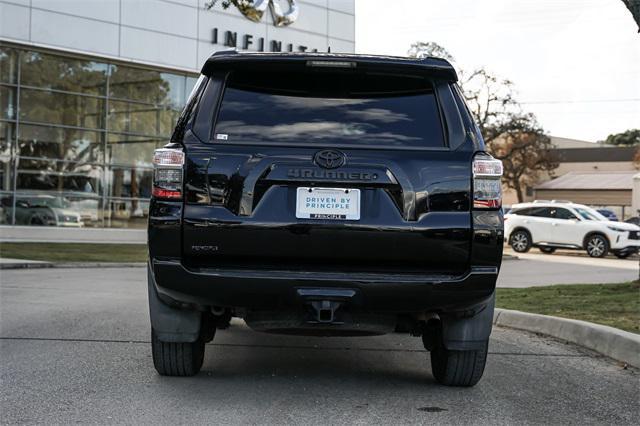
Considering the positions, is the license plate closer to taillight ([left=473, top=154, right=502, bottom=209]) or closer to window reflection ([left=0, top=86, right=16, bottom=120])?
taillight ([left=473, top=154, right=502, bottom=209])

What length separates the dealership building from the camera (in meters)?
25.3

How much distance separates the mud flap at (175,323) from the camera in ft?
16.6

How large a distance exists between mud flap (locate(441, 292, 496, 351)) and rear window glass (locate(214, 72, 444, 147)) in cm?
113

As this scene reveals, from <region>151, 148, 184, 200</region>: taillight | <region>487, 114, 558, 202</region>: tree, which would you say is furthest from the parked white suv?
<region>487, 114, 558, 202</region>: tree

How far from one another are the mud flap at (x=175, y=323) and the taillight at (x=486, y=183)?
6.11 feet

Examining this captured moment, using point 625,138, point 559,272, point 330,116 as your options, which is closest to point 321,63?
point 330,116

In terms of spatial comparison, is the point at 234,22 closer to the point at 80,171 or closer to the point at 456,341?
the point at 80,171

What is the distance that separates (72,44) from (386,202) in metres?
23.4

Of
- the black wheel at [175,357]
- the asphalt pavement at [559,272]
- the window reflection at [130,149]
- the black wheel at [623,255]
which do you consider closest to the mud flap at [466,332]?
the black wheel at [175,357]

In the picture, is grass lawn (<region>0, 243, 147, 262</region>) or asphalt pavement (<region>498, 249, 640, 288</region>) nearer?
asphalt pavement (<region>498, 249, 640, 288</region>)

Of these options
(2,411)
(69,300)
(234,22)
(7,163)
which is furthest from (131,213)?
(2,411)

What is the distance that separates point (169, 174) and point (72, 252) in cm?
1635

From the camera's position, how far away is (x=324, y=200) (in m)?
4.64

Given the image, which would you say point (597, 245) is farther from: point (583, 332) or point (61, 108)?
point (583, 332)
